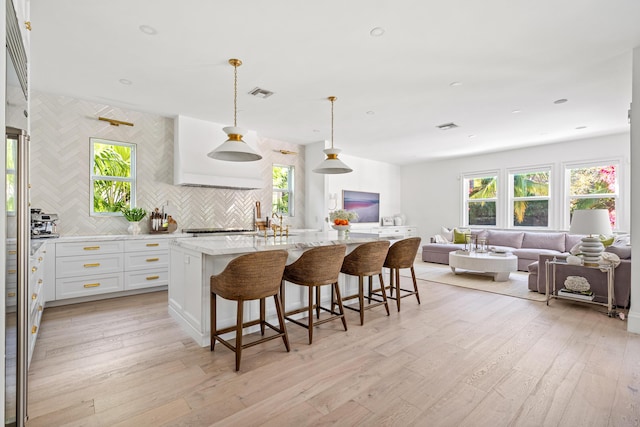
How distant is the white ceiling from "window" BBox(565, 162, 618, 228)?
143 cm

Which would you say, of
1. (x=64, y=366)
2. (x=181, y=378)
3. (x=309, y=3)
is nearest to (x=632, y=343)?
(x=181, y=378)

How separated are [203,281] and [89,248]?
7.62ft

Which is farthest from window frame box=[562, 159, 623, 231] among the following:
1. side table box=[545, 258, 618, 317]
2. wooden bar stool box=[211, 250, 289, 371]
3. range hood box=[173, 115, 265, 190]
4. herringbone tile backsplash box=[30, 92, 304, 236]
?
wooden bar stool box=[211, 250, 289, 371]

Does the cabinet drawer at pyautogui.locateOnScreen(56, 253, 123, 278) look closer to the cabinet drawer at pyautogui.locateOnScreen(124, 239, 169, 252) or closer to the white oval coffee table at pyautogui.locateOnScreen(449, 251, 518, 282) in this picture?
the cabinet drawer at pyautogui.locateOnScreen(124, 239, 169, 252)

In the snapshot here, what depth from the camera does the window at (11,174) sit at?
1.25 meters

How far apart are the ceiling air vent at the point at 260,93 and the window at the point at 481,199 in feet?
20.1

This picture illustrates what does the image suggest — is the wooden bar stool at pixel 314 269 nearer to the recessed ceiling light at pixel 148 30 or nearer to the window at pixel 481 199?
the recessed ceiling light at pixel 148 30

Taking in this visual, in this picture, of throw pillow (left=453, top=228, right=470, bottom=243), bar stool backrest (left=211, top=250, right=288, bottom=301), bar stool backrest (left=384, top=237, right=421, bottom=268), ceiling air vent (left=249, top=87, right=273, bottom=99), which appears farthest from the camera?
throw pillow (left=453, top=228, right=470, bottom=243)

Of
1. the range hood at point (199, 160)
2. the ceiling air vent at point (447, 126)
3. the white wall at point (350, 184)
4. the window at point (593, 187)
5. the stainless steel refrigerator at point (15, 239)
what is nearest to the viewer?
the stainless steel refrigerator at point (15, 239)

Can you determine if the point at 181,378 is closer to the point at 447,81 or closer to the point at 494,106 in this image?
→ the point at 447,81

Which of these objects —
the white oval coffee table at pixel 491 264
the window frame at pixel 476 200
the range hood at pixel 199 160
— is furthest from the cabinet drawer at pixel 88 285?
the window frame at pixel 476 200

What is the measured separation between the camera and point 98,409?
1.85 m

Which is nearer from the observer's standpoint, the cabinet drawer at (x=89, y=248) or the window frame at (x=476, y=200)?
the cabinet drawer at (x=89, y=248)

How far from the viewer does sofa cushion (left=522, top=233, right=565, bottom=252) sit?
21.0ft
